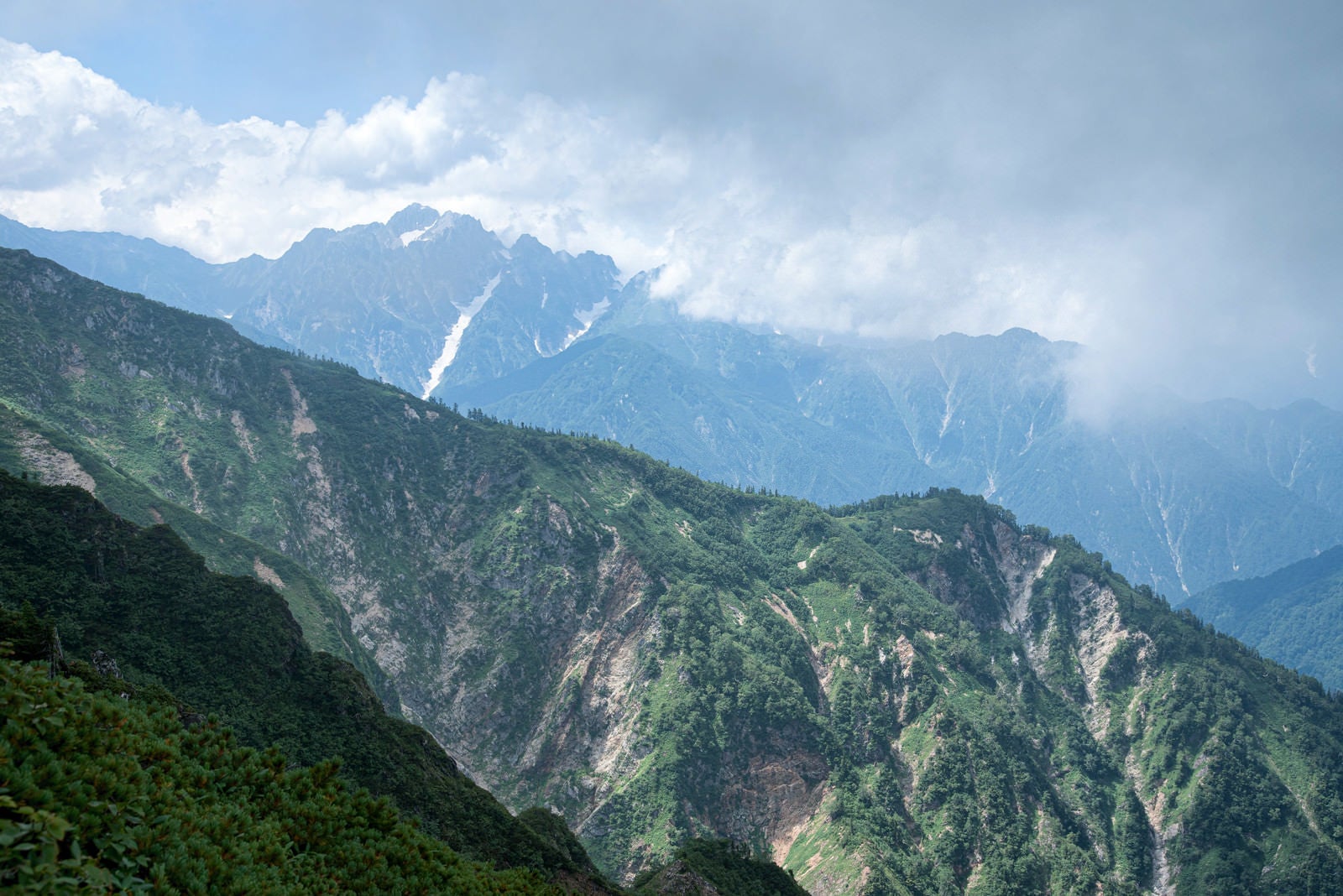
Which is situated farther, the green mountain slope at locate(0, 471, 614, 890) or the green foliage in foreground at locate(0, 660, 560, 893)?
the green mountain slope at locate(0, 471, 614, 890)

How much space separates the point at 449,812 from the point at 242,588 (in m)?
42.5

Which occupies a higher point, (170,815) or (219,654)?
(219,654)

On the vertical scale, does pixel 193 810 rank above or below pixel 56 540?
below

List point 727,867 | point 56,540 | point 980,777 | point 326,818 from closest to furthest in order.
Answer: point 326,818 → point 56,540 → point 727,867 → point 980,777

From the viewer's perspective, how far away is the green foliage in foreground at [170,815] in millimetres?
19656

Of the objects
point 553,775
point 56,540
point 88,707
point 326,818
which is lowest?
point 553,775

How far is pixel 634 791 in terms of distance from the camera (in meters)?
182

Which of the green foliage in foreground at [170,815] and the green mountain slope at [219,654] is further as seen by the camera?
the green mountain slope at [219,654]

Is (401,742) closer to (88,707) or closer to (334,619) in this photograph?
(88,707)

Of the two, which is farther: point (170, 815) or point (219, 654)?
point (219, 654)

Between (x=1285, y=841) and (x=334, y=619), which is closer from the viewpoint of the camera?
(x=334, y=619)

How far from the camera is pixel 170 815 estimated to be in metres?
25.8

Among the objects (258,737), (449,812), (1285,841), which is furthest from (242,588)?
(1285,841)

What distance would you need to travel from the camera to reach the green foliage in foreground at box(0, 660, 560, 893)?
19.7 m
